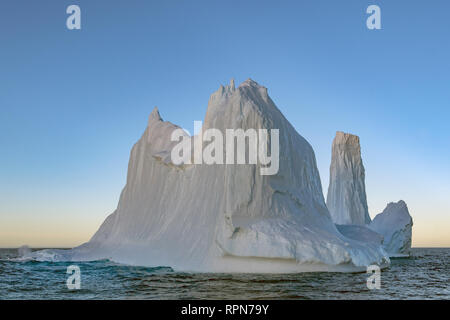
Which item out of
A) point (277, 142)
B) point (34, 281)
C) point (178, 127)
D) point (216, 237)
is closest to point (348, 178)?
point (178, 127)

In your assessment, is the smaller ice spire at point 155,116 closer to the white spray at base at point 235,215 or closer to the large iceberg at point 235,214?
the white spray at base at point 235,215

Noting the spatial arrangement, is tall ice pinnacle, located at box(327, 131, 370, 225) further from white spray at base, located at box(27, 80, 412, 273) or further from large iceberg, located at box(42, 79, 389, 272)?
large iceberg, located at box(42, 79, 389, 272)

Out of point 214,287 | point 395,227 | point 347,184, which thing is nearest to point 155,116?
point 214,287

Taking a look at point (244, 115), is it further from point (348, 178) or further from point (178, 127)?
point (348, 178)

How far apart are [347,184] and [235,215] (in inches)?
1544

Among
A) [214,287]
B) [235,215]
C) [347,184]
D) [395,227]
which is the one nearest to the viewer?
[214,287]

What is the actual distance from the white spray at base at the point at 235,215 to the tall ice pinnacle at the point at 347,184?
29.8m

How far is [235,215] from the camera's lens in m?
20.2

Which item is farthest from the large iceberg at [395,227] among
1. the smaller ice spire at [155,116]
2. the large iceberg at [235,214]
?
the smaller ice spire at [155,116]

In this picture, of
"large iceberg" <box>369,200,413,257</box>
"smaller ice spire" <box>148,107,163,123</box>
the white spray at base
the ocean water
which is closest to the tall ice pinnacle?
"large iceberg" <box>369,200,413,257</box>

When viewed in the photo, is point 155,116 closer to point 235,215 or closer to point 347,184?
point 235,215

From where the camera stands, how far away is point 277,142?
22.4 meters
